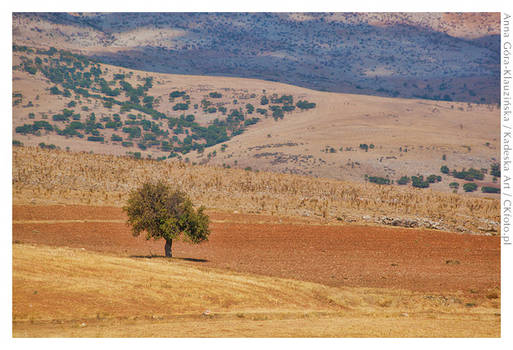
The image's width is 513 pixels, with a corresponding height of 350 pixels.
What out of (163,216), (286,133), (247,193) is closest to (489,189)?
(286,133)

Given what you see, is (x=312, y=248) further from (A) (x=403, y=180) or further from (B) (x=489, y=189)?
(B) (x=489, y=189)

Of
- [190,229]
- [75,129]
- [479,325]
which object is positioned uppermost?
[75,129]

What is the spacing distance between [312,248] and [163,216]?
13.0 m

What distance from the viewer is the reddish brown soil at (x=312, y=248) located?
3222 cm

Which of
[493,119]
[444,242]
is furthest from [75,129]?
[444,242]

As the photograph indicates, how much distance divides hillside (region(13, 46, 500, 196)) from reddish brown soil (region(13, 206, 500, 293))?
77.4m

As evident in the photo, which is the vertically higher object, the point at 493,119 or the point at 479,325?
the point at 493,119

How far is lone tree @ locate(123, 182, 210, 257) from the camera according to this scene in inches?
1305

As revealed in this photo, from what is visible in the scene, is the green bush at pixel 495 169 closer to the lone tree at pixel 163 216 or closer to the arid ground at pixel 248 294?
the arid ground at pixel 248 294

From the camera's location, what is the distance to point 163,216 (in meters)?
33.2

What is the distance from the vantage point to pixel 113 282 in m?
23.7

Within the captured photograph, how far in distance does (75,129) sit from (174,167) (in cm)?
10083

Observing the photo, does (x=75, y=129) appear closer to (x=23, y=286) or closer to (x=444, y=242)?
(x=444, y=242)

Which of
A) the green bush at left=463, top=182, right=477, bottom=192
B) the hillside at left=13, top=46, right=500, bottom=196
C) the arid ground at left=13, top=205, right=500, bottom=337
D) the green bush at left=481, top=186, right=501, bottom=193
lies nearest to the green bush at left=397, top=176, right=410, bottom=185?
the hillside at left=13, top=46, right=500, bottom=196
